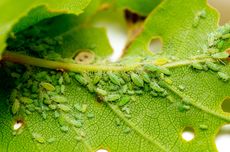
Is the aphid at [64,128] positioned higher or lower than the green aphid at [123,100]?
lower

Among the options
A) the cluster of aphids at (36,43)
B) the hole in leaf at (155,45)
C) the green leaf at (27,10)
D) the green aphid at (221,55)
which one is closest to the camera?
the green leaf at (27,10)

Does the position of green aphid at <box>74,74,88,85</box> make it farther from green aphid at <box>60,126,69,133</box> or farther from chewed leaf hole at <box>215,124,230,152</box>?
chewed leaf hole at <box>215,124,230,152</box>

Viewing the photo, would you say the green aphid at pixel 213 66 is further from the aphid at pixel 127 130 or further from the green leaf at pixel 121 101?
the aphid at pixel 127 130

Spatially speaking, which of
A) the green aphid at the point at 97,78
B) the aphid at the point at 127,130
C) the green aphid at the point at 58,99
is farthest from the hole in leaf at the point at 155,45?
the green aphid at the point at 58,99

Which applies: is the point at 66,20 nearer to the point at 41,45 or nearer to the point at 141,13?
the point at 41,45

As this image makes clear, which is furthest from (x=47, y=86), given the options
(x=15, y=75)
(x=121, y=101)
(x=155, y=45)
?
(x=155, y=45)

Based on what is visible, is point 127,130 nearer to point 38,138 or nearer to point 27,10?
point 38,138
